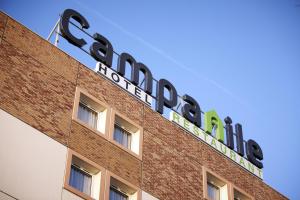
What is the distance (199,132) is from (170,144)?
4.10 metres

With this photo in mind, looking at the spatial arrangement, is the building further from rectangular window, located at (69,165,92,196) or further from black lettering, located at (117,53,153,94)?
black lettering, located at (117,53,153,94)

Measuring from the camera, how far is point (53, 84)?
3102 centimetres

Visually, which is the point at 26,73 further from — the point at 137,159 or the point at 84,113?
the point at 137,159

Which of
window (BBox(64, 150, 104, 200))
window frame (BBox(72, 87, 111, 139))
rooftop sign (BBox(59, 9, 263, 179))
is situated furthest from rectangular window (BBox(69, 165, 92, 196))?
rooftop sign (BBox(59, 9, 263, 179))

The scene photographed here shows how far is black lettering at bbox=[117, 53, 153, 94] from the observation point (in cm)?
3666

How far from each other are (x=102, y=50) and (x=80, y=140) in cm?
830

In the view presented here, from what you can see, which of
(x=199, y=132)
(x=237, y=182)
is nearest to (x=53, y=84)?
(x=199, y=132)

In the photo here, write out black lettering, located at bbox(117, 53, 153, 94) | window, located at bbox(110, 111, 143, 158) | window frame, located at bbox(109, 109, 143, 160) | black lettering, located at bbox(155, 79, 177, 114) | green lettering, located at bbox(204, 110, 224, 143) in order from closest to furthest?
window frame, located at bbox(109, 109, 143, 160) → window, located at bbox(110, 111, 143, 158) → black lettering, located at bbox(117, 53, 153, 94) → black lettering, located at bbox(155, 79, 177, 114) → green lettering, located at bbox(204, 110, 224, 143)

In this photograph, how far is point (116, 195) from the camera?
3052cm

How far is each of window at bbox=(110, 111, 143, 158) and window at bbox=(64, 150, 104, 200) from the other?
3.18 m

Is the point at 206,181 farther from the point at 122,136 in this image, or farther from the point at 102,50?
the point at 102,50

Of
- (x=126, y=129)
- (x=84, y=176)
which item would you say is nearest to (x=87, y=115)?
(x=126, y=129)

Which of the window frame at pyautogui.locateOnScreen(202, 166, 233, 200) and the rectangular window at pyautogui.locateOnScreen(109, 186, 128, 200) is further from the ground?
the window frame at pyautogui.locateOnScreen(202, 166, 233, 200)

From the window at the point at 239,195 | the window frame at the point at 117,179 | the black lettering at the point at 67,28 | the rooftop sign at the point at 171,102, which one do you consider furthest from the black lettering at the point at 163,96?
the window frame at the point at 117,179
